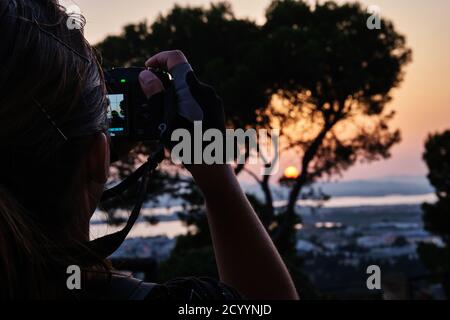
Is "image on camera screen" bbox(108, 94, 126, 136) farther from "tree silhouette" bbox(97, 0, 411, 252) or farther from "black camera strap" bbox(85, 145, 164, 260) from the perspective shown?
"tree silhouette" bbox(97, 0, 411, 252)

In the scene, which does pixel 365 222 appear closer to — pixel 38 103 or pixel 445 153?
pixel 445 153

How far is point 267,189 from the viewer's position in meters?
13.1

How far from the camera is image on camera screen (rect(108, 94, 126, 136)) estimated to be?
3.74ft

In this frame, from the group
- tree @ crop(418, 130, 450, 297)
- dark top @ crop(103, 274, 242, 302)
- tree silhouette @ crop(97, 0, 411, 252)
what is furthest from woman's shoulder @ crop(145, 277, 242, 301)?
tree @ crop(418, 130, 450, 297)

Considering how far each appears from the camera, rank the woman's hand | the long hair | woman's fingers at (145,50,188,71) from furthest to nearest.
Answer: woman's fingers at (145,50,188,71) → the woman's hand → the long hair

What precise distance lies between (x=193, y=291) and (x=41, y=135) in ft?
1.16

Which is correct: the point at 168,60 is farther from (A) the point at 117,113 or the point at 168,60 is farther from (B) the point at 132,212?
(B) the point at 132,212

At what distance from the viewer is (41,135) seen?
88cm

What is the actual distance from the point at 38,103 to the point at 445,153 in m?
20.9

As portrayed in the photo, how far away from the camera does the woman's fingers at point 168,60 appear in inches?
41.5

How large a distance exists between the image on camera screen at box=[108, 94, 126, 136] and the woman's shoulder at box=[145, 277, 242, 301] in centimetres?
36

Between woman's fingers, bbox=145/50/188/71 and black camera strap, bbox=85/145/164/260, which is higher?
woman's fingers, bbox=145/50/188/71

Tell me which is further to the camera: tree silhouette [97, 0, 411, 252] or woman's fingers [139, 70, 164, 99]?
tree silhouette [97, 0, 411, 252]
